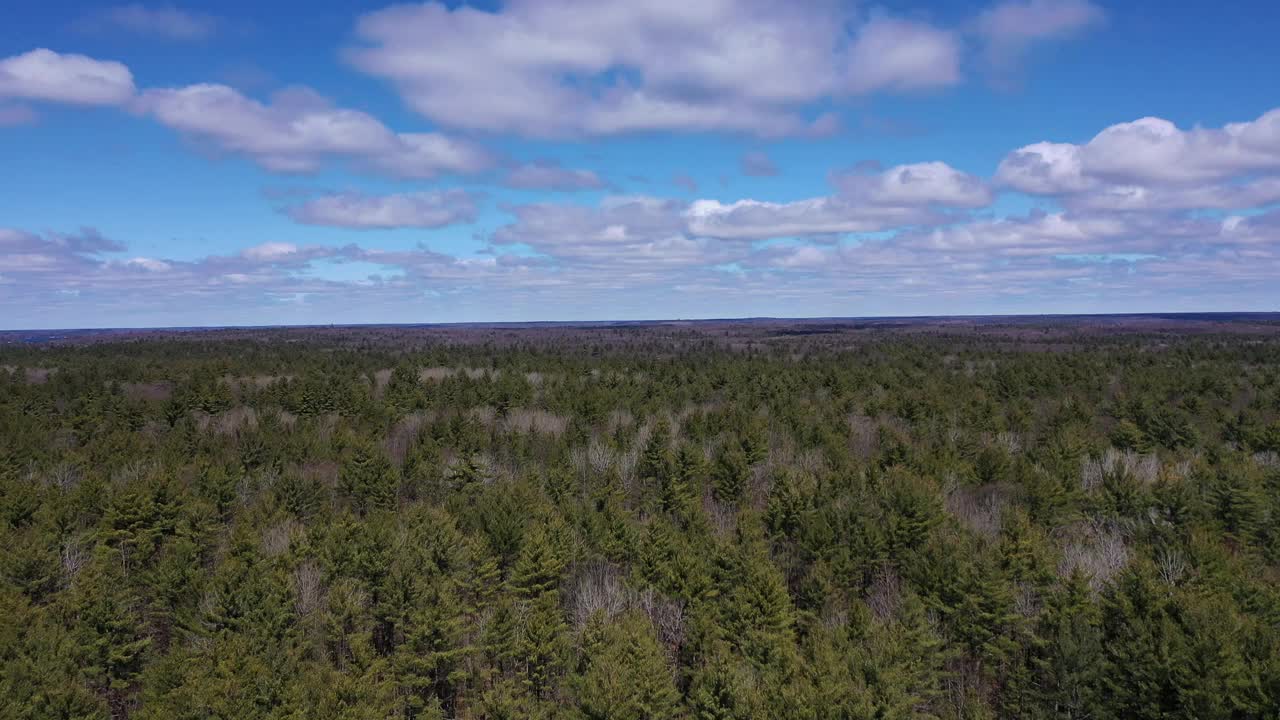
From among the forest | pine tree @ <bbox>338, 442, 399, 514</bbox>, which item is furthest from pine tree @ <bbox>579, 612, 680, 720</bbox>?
pine tree @ <bbox>338, 442, 399, 514</bbox>

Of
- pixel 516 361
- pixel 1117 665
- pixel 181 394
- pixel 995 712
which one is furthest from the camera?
→ pixel 516 361

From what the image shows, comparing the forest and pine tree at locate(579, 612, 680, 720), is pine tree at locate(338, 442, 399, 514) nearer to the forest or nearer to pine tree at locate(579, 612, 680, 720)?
the forest

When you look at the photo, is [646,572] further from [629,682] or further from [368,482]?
[368,482]

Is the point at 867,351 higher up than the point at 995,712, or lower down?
higher up

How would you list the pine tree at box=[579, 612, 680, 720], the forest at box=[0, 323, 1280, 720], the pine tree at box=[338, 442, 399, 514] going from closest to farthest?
the pine tree at box=[579, 612, 680, 720]
the forest at box=[0, 323, 1280, 720]
the pine tree at box=[338, 442, 399, 514]

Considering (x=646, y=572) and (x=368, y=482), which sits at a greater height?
(x=368, y=482)

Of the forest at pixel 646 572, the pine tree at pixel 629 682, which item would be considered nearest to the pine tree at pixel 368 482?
the forest at pixel 646 572

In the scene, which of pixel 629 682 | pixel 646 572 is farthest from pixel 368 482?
pixel 629 682

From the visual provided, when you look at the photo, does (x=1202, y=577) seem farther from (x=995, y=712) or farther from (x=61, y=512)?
(x=61, y=512)

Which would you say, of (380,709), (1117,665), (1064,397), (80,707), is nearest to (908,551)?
(1117,665)
